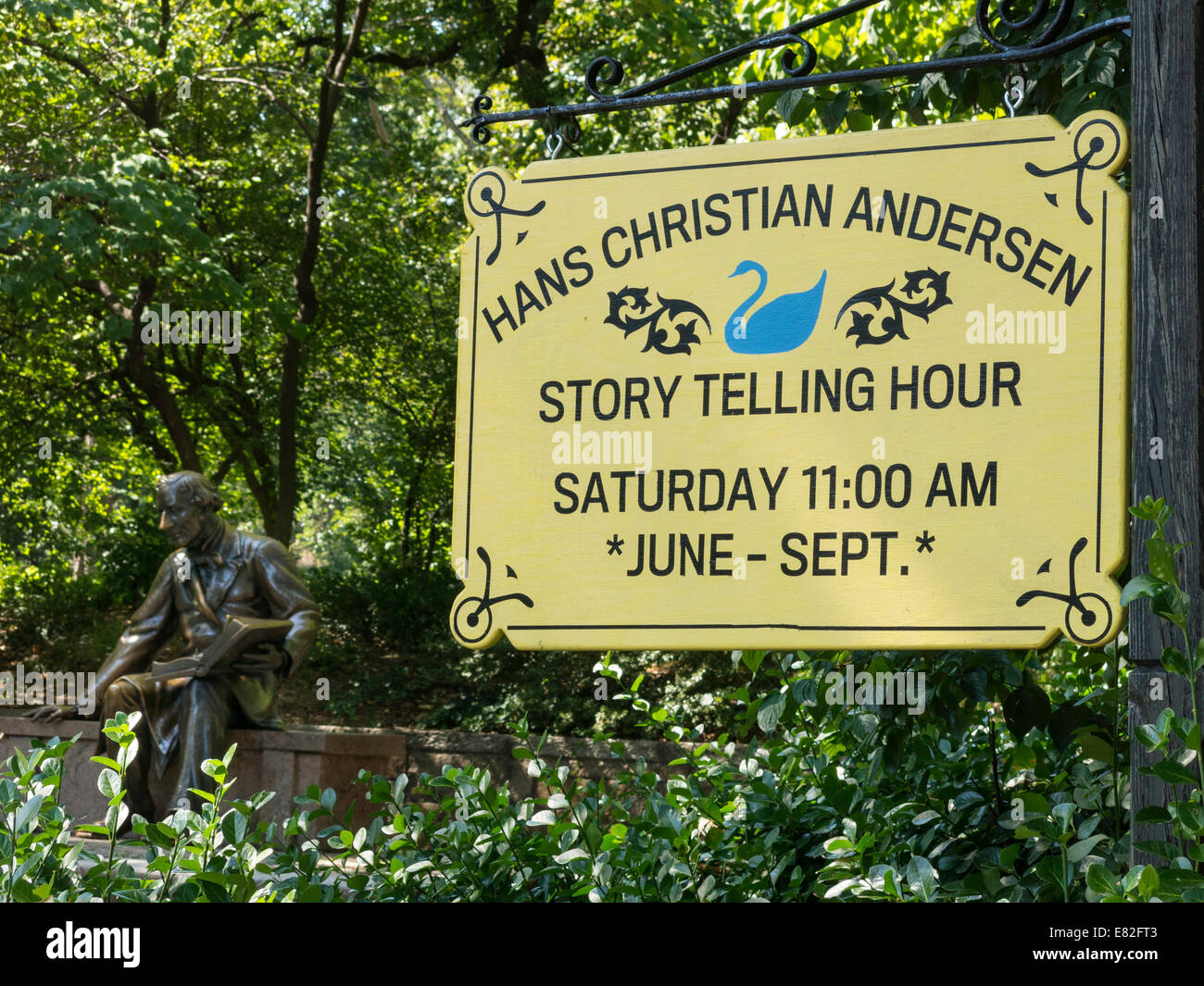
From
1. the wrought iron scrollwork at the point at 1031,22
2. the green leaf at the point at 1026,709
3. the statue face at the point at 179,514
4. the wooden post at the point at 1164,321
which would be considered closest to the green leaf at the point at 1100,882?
the wooden post at the point at 1164,321

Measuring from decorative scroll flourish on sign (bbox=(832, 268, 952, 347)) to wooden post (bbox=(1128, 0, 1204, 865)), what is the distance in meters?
0.37

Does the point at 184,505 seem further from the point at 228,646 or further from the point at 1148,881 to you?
the point at 1148,881

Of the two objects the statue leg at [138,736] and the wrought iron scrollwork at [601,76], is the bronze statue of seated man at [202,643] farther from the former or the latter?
the wrought iron scrollwork at [601,76]

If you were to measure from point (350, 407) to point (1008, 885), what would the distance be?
535 inches

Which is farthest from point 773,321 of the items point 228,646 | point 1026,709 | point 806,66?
point 228,646

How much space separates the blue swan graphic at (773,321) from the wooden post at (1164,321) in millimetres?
631

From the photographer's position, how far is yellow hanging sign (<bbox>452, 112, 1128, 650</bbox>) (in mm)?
2465

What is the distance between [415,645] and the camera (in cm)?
1309

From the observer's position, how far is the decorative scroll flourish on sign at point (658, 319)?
275cm

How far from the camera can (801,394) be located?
8.65ft

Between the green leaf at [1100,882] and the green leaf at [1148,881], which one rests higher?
the green leaf at [1148,881]

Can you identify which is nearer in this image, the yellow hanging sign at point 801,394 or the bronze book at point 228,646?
the yellow hanging sign at point 801,394

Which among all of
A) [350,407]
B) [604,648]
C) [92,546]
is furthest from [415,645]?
[604,648]

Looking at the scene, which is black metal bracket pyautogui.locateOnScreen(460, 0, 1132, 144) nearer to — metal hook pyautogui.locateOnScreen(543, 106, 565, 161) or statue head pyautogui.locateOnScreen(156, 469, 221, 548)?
metal hook pyautogui.locateOnScreen(543, 106, 565, 161)
